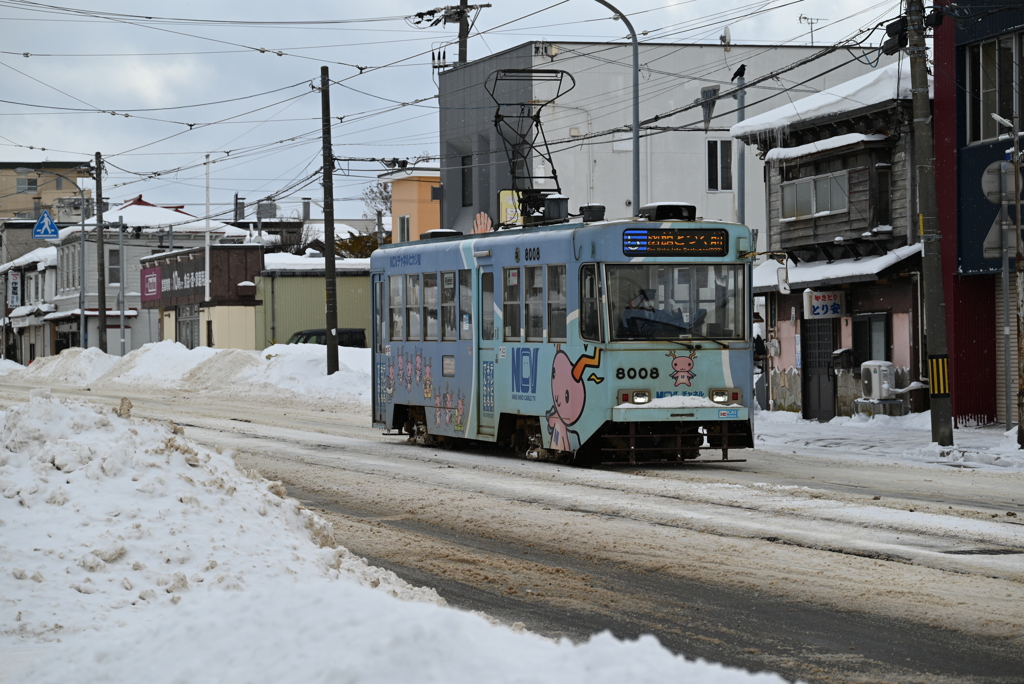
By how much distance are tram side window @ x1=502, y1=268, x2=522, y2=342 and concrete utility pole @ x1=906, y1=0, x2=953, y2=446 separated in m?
6.58

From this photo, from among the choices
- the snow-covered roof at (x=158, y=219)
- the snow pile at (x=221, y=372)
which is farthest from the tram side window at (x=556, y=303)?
the snow-covered roof at (x=158, y=219)

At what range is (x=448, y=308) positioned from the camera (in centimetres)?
1975

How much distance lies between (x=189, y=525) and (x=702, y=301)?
387 inches

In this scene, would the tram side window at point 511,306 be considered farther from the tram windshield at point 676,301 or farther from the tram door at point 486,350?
the tram windshield at point 676,301

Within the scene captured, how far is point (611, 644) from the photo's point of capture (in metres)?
4.70

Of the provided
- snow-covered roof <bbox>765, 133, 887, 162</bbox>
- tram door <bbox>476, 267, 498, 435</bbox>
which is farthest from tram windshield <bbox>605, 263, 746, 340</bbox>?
snow-covered roof <bbox>765, 133, 887, 162</bbox>

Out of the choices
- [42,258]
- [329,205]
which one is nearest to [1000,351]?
[329,205]

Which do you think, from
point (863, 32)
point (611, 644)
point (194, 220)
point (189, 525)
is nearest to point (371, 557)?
point (189, 525)

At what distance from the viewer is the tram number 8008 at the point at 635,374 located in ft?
53.5

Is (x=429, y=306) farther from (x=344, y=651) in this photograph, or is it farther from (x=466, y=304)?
(x=344, y=651)

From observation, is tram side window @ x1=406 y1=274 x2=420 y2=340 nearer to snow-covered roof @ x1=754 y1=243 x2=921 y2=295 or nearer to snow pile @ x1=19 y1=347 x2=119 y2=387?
snow-covered roof @ x1=754 y1=243 x2=921 y2=295

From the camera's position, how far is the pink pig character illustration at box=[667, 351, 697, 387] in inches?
649

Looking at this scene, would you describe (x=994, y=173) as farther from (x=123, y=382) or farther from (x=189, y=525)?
(x=123, y=382)

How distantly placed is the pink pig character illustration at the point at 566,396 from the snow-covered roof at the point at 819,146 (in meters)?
13.3
